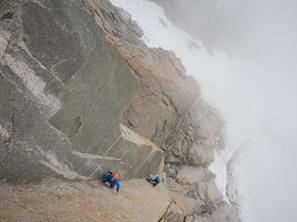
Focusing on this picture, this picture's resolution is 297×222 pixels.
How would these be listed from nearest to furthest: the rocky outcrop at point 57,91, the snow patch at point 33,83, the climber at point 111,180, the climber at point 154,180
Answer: the snow patch at point 33,83, the rocky outcrop at point 57,91, the climber at point 111,180, the climber at point 154,180

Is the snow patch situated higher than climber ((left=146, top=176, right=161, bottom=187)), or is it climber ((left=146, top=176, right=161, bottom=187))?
the snow patch

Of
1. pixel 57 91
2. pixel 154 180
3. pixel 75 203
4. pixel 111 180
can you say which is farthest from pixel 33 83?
pixel 154 180

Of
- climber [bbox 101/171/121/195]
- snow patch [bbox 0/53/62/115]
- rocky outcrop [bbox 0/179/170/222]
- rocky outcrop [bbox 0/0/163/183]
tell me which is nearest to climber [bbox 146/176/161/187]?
rocky outcrop [bbox 0/179/170/222]

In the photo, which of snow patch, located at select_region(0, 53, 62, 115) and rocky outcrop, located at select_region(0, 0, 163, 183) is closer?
snow patch, located at select_region(0, 53, 62, 115)

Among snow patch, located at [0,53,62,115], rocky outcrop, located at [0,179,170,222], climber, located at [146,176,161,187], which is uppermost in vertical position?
Result: snow patch, located at [0,53,62,115]

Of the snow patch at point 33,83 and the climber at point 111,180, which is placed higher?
the snow patch at point 33,83

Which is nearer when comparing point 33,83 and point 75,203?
point 33,83

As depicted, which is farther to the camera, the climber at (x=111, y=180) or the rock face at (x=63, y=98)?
the climber at (x=111, y=180)

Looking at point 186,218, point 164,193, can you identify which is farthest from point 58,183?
point 186,218

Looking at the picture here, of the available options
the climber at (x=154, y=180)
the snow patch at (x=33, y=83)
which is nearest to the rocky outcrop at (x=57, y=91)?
the snow patch at (x=33, y=83)

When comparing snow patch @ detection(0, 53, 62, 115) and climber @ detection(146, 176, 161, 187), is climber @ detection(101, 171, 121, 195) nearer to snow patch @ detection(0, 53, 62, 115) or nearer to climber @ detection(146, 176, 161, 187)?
climber @ detection(146, 176, 161, 187)

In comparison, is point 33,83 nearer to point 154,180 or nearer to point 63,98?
point 63,98

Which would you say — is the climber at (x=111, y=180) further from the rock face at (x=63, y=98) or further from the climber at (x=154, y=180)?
the climber at (x=154, y=180)
